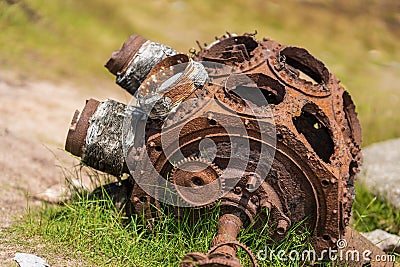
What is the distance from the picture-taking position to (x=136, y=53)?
3488 mm

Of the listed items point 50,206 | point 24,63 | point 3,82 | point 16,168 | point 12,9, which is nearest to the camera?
point 50,206

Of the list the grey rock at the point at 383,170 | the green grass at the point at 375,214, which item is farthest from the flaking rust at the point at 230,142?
the grey rock at the point at 383,170

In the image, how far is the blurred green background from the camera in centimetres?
762

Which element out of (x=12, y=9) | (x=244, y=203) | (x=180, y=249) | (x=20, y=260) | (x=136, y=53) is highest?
(x=12, y=9)

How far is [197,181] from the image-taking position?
3203mm

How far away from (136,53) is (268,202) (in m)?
1.20

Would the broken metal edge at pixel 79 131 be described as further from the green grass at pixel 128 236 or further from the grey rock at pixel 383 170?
the grey rock at pixel 383 170

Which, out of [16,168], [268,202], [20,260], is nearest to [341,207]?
[268,202]

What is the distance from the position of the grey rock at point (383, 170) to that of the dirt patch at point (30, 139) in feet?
8.44

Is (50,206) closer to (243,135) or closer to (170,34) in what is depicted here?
(243,135)

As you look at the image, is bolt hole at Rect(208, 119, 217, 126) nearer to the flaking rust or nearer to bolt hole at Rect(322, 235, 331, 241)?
the flaking rust

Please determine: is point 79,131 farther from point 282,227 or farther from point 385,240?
point 385,240

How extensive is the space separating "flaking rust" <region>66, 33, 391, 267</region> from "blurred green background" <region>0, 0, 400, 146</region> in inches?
159

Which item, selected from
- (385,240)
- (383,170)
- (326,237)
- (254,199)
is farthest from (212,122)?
(383,170)
